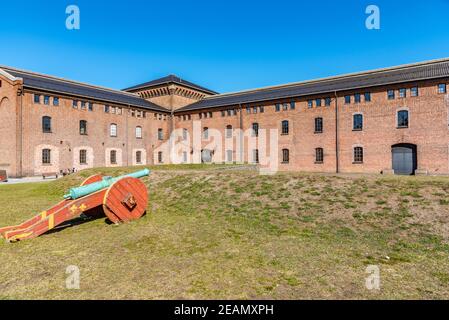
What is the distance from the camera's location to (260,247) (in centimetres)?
593

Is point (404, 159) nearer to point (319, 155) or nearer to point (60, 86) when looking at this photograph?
point (319, 155)

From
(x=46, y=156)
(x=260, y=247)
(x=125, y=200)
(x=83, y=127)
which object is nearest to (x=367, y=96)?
(x=260, y=247)

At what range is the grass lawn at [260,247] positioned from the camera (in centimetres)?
407

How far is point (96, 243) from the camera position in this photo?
632 cm

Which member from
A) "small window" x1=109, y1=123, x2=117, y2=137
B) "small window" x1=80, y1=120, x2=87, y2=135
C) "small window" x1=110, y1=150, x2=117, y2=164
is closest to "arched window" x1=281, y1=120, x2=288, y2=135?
"small window" x1=109, y1=123, x2=117, y2=137

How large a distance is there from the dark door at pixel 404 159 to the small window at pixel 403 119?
1.53 m

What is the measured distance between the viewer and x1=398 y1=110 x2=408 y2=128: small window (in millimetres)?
21422

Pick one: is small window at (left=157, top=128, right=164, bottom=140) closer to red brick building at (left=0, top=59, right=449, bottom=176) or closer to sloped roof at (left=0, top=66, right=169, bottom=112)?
red brick building at (left=0, top=59, right=449, bottom=176)

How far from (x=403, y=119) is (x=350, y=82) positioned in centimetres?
585

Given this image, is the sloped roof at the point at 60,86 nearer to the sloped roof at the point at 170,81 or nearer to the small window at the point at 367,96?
the sloped roof at the point at 170,81

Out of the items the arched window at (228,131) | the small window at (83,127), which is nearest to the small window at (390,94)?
the arched window at (228,131)

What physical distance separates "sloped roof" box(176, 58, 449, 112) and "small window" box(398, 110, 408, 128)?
2324 mm
